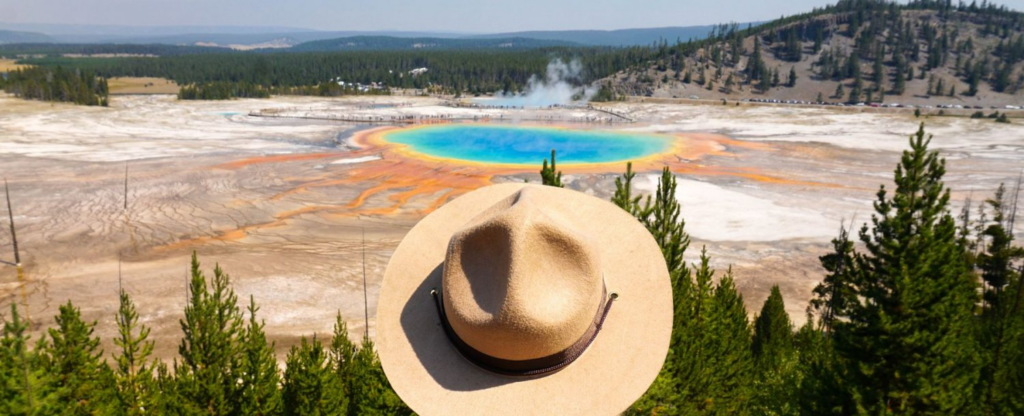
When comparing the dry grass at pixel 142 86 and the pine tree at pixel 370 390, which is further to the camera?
the dry grass at pixel 142 86

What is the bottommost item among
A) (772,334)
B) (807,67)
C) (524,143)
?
(772,334)

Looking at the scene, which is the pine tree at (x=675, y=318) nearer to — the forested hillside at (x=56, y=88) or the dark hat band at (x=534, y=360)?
the dark hat band at (x=534, y=360)

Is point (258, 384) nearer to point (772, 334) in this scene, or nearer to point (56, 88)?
point (772, 334)

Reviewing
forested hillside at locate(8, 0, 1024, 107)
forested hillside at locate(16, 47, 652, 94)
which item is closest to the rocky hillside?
forested hillside at locate(8, 0, 1024, 107)

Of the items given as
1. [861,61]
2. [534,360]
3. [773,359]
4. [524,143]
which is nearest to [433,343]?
[534,360]

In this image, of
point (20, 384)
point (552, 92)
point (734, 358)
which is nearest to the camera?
point (20, 384)

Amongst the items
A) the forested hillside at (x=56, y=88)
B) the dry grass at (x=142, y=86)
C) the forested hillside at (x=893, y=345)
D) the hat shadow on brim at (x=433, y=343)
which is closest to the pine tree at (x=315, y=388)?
the forested hillside at (x=893, y=345)
